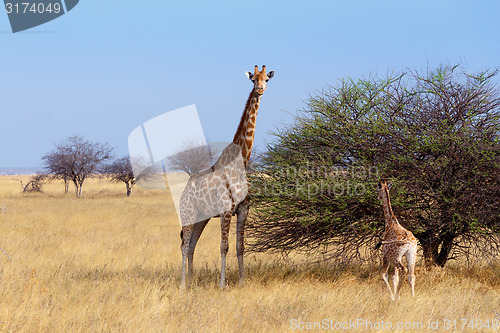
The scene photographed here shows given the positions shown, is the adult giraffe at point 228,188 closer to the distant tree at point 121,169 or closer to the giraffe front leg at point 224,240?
the giraffe front leg at point 224,240

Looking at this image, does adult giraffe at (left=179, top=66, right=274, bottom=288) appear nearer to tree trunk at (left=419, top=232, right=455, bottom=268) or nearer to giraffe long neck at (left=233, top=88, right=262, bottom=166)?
giraffe long neck at (left=233, top=88, right=262, bottom=166)

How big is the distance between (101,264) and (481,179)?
8.43 m

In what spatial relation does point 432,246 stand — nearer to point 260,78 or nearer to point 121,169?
point 260,78

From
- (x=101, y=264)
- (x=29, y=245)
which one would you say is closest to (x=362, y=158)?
(x=101, y=264)

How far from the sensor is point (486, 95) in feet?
29.2

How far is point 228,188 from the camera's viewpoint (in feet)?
26.1

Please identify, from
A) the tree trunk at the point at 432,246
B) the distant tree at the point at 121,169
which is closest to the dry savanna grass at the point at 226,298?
the tree trunk at the point at 432,246

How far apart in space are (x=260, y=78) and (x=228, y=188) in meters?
1.90

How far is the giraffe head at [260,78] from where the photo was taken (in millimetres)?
7406

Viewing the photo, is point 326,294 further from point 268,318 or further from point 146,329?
point 146,329

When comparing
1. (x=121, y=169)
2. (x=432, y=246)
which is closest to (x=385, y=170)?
(x=432, y=246)

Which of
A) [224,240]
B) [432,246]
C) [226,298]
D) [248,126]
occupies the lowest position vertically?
[226,298]

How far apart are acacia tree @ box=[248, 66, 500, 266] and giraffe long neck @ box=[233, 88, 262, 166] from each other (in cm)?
104

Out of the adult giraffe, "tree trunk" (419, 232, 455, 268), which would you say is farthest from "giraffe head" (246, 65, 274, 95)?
"tree trunk" (419, 232, 455, 268)
